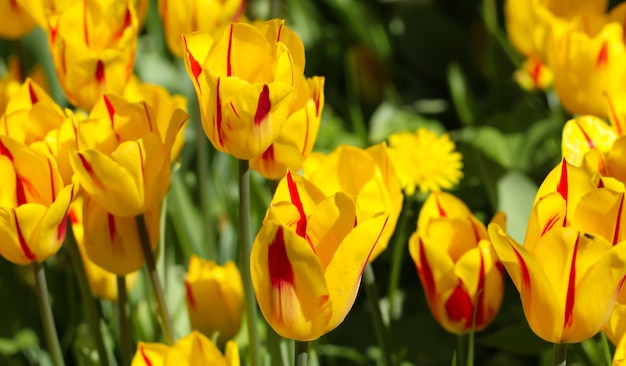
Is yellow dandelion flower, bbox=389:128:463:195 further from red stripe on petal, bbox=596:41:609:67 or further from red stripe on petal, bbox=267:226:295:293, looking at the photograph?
red stripe on petal, bbox=267:226:295:293

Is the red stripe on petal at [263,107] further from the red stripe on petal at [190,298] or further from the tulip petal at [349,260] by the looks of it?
the red stripe on petal at [190,298]

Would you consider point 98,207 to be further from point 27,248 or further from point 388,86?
point 388,86

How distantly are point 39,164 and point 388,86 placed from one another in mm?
1169

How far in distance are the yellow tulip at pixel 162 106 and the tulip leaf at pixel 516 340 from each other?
1.48ft

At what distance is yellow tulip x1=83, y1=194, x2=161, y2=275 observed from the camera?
980mm

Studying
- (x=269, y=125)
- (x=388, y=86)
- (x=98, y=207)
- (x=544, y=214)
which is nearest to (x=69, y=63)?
(x=98, y=207)

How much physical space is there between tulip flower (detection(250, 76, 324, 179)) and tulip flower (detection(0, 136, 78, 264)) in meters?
0.18

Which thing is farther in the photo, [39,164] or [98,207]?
[98,207]

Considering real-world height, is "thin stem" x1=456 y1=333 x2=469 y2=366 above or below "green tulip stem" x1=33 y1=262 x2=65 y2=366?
below

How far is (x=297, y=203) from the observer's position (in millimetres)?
794

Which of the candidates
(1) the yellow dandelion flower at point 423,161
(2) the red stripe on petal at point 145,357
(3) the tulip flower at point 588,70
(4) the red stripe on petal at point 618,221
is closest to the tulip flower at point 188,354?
(2) the red stripe on petal at point 145,357

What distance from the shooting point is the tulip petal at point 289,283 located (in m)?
0.74

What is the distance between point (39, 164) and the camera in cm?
89

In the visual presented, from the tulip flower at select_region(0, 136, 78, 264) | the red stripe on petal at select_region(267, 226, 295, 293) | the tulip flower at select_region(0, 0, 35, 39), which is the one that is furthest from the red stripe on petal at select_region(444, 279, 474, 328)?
the tulip flower at select_region(0, 0, 35, 39)
